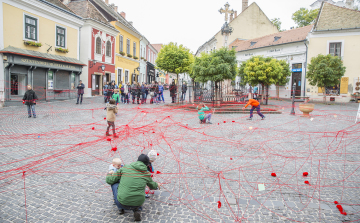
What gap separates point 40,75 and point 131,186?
17.6 meters

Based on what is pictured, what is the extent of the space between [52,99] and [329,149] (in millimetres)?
18636

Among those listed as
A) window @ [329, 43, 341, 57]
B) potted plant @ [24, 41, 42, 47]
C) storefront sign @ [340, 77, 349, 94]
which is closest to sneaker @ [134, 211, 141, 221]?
potted plant @ [24, 41, 42, 47]

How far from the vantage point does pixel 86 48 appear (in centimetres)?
2341

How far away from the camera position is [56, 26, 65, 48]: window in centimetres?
1970

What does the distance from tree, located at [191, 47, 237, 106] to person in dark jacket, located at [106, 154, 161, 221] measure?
12.3 metres

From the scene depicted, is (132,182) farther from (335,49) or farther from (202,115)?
(335,49)

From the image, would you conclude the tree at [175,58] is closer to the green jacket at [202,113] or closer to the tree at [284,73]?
the tree at [284,73]

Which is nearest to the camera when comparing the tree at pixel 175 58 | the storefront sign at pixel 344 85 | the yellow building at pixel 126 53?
the tree at pixel 175 58

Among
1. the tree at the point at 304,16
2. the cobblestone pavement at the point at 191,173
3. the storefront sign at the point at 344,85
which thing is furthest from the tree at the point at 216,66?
the tree at the point at 304,16

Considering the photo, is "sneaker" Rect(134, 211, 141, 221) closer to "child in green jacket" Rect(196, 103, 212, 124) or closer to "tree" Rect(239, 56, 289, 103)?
"child in green jacket" Rect(196, 103, 212, 124)

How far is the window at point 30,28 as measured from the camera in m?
16.7

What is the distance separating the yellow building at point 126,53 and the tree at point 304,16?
25267 millimetres

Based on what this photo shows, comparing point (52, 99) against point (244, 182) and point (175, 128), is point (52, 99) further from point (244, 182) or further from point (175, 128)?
point (244, 182)

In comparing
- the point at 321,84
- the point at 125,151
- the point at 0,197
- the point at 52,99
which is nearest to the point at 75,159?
the point at 125,151
